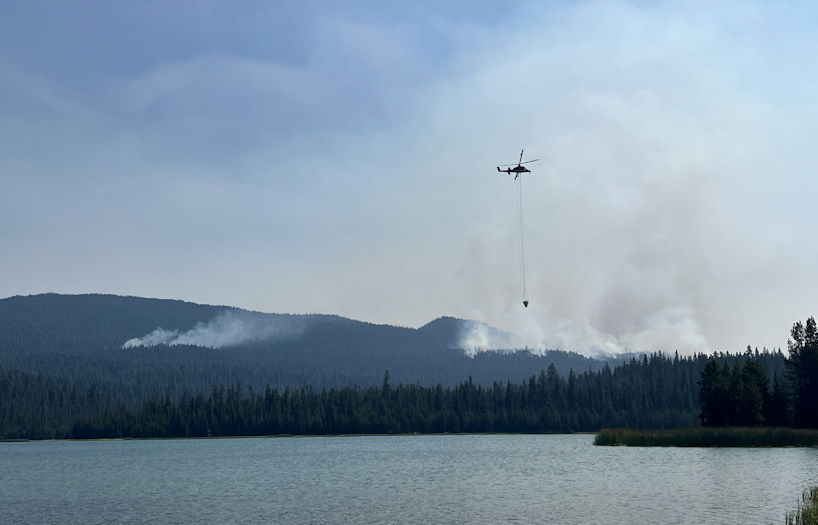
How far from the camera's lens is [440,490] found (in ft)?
282

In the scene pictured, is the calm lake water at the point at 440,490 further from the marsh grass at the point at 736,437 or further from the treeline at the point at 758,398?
the treeline at the point at 758,398

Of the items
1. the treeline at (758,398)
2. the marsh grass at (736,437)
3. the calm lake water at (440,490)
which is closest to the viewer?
the calm lake water at (440,490)

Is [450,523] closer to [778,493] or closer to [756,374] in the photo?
[778,493]

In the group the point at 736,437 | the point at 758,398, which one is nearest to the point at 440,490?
the point at 736,437

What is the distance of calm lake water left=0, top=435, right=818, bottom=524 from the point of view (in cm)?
6706

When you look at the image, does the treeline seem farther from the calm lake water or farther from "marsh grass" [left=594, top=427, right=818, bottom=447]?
the calm lake water

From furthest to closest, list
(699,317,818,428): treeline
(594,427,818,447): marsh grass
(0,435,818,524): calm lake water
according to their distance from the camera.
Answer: (699,317,818,428): treeline < (594,427,818,447): marsh grass < (0,435,818,524): calm lake water

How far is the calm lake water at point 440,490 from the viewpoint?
6706cm

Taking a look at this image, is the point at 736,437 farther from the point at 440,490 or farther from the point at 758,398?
the point at 440,490

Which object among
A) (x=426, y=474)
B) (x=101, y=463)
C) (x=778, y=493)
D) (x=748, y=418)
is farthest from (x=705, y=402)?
(x=101, y=463)

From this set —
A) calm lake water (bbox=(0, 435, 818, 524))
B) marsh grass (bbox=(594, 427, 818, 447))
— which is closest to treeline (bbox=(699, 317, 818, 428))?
marsh grass (bbox=(594, 427, 818, 447))

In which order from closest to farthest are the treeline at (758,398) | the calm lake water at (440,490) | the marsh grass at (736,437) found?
the calm lake water at (440,490), the marsh grass at (736,437), the treeline at (758,398)

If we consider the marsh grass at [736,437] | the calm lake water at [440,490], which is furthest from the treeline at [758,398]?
the calm lake water at [440,490]

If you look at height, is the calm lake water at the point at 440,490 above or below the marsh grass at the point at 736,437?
below
